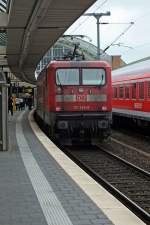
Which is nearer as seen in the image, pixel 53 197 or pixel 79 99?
pixel 53 197

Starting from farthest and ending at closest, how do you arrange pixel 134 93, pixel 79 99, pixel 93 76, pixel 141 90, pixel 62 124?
pixel 134 93 < pixel 141 90 < pixel 93 76 < pixel 79 99 < pixel 62 124

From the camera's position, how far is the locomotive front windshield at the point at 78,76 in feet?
66.9

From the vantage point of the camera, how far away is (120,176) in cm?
1380

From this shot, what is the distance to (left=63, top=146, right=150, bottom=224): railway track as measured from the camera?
9953 mm

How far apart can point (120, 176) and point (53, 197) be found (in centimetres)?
577

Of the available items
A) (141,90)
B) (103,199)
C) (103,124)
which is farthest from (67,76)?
(103,199)

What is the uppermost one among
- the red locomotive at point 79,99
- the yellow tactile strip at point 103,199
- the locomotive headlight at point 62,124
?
the red locomotive at point 79,99

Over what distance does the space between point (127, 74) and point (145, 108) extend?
5234mm

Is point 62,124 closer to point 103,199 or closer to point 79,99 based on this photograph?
point 79,99

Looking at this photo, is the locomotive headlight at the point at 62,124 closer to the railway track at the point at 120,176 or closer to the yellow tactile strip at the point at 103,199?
the railway track at the point at 120,176

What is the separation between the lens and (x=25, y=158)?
43.7ft

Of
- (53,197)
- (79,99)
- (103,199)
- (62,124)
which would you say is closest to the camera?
(103,199)

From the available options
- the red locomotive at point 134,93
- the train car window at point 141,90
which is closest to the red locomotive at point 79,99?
the red locomotive at point 134,93

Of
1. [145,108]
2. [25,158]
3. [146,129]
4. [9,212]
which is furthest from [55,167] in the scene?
[146,129]
